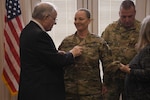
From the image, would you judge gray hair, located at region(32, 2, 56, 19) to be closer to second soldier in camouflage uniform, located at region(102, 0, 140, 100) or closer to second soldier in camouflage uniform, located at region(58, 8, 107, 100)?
second soldier in camouflage uniform, located at region(58, 8, 107, 100)

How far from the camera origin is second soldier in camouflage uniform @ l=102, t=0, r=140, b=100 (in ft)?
8.57

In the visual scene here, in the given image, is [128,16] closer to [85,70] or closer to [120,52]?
[120,52]

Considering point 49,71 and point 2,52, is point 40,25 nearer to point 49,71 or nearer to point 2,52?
point 49,71

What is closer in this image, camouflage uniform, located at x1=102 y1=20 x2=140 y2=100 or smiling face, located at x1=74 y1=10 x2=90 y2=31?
smiling face, located at x1=74 y1=10 x2=90 y2=31

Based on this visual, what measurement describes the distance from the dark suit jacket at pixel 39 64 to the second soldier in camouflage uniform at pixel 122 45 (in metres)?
0.68

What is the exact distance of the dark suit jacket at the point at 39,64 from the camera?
6.60 ft

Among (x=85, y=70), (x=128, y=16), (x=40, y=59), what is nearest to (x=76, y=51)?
(x=85, y=70)

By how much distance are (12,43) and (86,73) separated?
1107 mm

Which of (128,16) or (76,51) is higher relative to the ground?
(128,16)

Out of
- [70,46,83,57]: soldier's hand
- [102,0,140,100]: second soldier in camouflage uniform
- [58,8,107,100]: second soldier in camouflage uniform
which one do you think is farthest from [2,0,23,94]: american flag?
[102,0,140,100]: second soldier in camouflage uniform

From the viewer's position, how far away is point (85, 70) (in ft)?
7.88

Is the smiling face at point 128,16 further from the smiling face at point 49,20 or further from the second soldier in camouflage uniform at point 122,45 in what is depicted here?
the smiling face at point 49,20

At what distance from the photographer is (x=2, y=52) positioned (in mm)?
3166

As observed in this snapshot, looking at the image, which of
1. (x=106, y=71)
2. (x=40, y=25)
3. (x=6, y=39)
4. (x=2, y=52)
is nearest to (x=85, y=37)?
(x=106, y=71)
